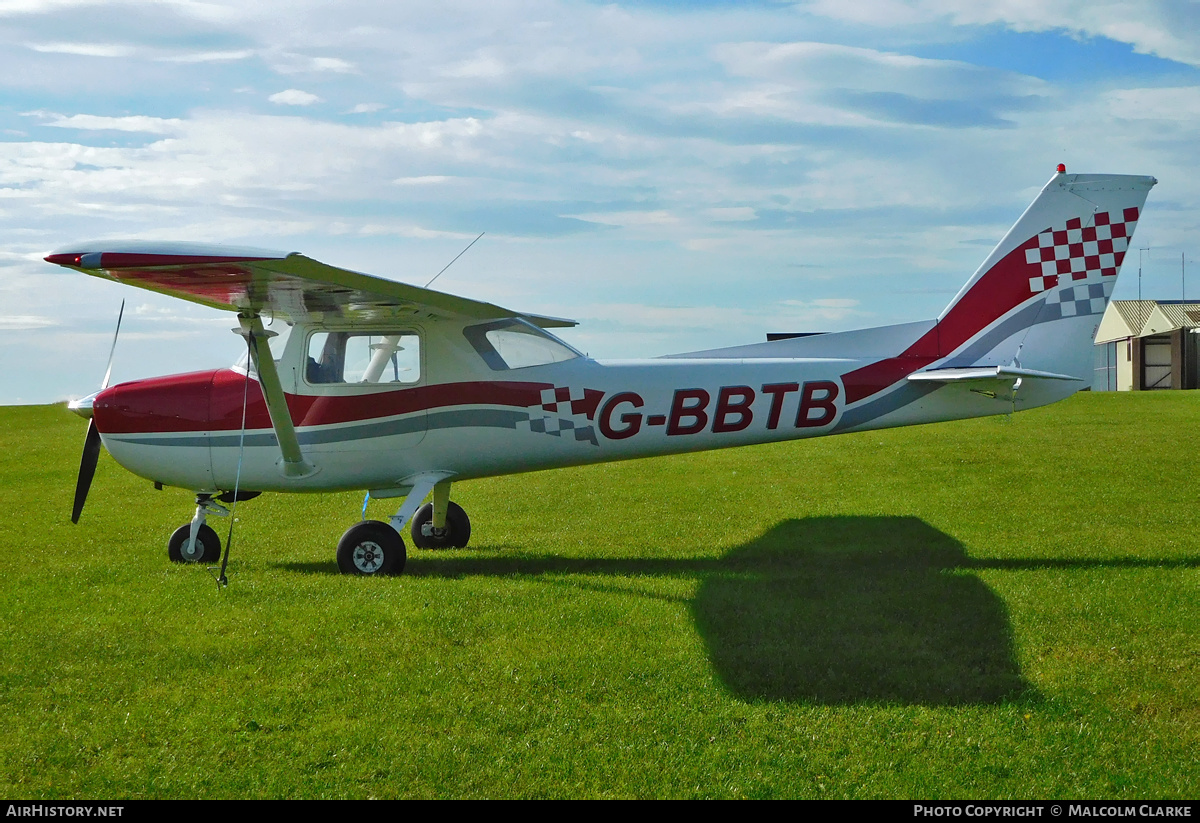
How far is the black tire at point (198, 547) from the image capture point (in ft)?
35.7

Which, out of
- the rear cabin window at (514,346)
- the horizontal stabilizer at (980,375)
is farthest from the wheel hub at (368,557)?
the horizontal stabilizer at (980,375)

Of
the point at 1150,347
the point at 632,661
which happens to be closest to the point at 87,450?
the point at 632,661

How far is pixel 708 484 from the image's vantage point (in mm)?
17109

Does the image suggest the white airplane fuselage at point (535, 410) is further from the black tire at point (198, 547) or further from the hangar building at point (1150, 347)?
the hangar building at point (1150, 347)

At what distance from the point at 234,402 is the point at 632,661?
560 cm

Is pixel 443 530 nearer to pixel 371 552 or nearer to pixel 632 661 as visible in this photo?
pixel 371 552

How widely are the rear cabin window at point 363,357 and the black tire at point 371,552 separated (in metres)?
1.50

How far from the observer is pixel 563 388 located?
33.3 ft

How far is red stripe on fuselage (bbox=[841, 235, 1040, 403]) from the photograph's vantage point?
10156 mm

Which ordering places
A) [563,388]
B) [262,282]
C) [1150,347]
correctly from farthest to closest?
[1150,347], [563,388], [262,282]

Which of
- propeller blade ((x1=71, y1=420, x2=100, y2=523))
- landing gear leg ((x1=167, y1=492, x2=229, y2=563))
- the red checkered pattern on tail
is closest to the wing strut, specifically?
landing gear leg ((x1=167, y1=492, x2=229, y2=563))

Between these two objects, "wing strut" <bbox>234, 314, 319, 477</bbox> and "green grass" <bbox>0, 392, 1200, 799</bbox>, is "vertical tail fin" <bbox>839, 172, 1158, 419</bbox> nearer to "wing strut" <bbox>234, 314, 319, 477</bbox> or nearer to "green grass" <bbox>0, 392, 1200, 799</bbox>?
"green grass" <bbox>0, 392, 1200, 799</bbox>
